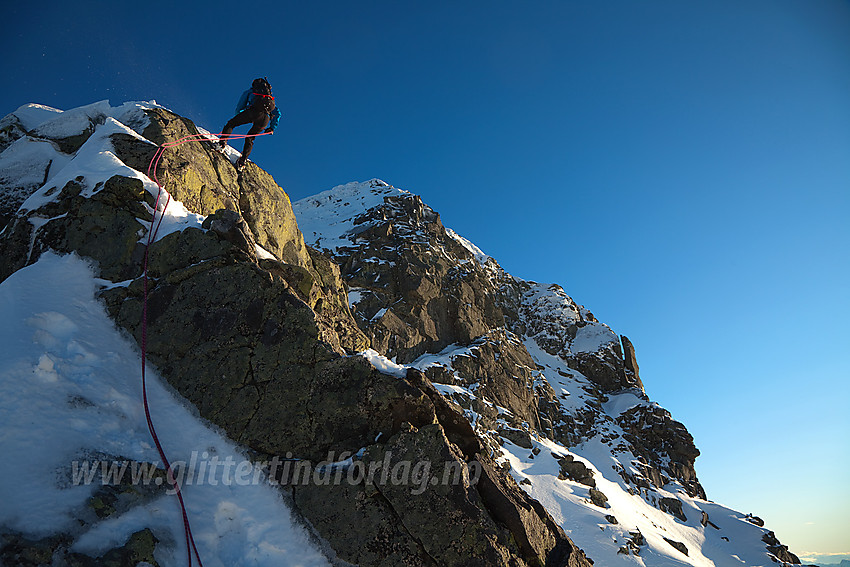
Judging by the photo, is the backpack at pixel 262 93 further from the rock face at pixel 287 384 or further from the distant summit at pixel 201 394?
the rock face at pixel 287 384

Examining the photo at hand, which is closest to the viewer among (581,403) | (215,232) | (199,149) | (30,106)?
(215,232)

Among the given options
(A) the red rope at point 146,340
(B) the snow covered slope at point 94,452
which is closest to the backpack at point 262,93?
(A) the red rope at point 146,340

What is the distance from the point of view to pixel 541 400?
70.4 metres

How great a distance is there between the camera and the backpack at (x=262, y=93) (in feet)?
51.0

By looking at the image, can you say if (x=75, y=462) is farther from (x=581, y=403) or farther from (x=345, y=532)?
(x=581, y=403)

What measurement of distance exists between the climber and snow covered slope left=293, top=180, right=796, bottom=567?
3726 centimetres

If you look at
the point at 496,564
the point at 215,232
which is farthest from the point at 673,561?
the point at 215,232

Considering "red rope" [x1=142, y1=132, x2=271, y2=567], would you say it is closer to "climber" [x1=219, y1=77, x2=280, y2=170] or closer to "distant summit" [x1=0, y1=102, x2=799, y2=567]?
"distant summit" [x1=0, y1=102, x2=799, y2=567]

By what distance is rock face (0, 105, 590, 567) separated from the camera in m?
8.40

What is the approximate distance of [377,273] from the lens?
6350 cm

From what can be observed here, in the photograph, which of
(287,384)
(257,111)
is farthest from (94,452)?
(257,111)

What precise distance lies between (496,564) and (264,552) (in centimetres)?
433

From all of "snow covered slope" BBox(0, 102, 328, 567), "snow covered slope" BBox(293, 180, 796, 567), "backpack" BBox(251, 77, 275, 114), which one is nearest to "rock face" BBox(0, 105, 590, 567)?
"snow covered slope" BBox(0, 102, 328, 567)

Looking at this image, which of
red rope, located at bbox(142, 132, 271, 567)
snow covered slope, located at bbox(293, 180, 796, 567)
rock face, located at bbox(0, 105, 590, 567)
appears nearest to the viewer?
red rope, located at bbox(142, 132, 271, 567)
